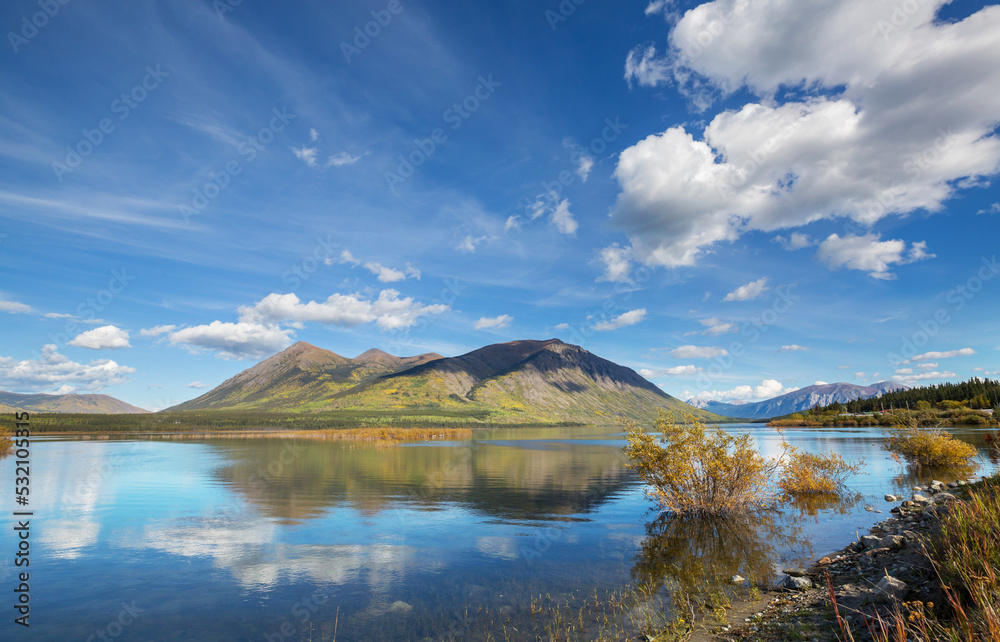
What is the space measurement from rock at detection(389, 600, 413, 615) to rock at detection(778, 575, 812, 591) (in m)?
15.2

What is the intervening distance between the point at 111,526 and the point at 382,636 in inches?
1157

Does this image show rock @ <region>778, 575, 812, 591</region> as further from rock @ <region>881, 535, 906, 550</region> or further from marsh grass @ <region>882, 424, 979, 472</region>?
marsh grass @ <region>882, 424, 979, 472</region>

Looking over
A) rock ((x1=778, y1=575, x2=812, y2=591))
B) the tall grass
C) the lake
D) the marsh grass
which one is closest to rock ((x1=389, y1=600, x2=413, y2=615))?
the lake

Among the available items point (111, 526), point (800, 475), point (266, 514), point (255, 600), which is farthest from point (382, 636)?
point (800, 475)

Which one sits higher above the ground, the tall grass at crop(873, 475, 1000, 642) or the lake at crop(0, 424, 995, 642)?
the tall grass at crop(873, 475, 1000, 642)

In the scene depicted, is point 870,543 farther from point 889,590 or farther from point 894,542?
point 889,590

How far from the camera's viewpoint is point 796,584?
59.6 ft

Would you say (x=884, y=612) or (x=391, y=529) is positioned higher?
(x=884, y=612)

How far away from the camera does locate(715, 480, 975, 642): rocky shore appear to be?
41.1 feet

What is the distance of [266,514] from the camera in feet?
121

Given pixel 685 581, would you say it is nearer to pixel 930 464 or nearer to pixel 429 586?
pixel 429 586

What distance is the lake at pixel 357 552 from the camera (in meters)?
18.0

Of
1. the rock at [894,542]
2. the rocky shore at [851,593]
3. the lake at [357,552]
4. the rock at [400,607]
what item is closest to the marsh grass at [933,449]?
the lake at [357,552]

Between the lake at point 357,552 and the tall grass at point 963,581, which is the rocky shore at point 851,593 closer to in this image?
the tall grass at point 963,581
